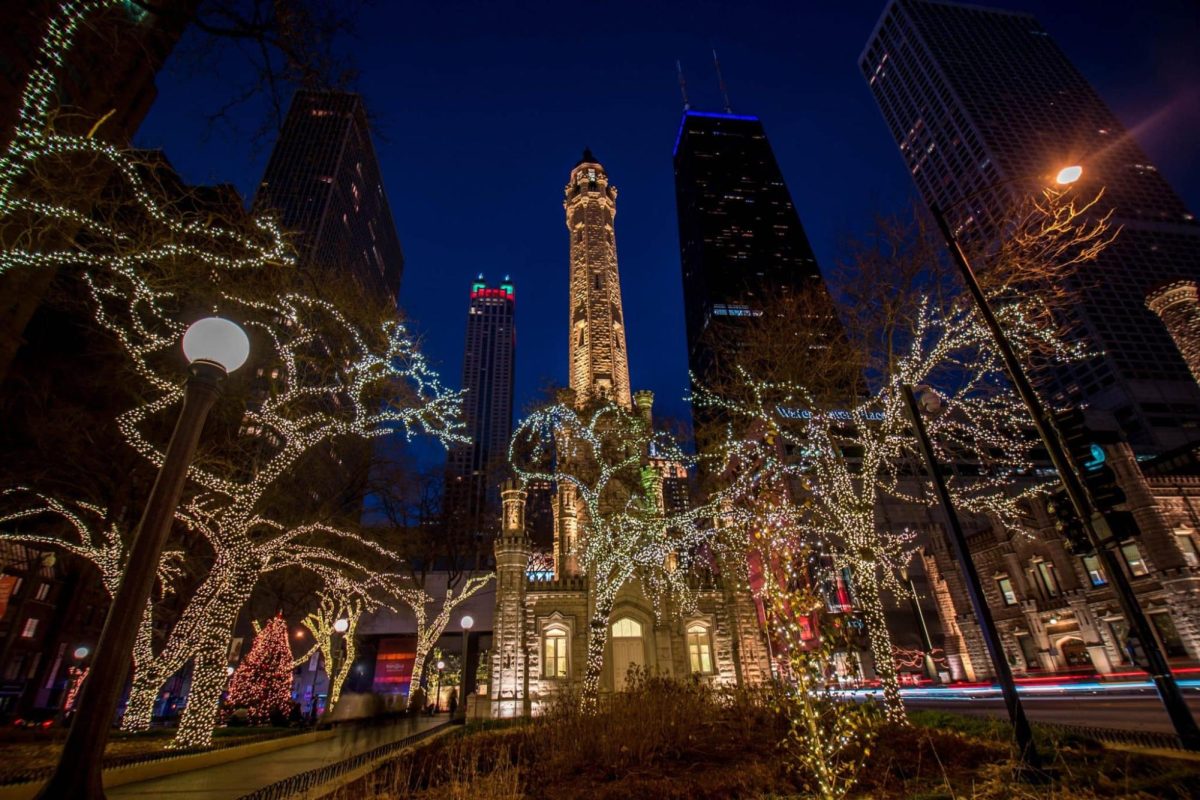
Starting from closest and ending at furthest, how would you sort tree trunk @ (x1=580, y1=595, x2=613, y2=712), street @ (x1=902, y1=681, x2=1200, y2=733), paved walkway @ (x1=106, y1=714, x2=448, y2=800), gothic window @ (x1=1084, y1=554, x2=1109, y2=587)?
paved walkway @ (x1=106, y1=714, x2=448, y2=800)
street @ (x1=902, y1=681, x2=1200, y2=733)
tree trunk @ (x1=580, y1=595, x2=613, y2=712)
gothic window @ (x1=1084, y1=554, x2=1109, y2=587)

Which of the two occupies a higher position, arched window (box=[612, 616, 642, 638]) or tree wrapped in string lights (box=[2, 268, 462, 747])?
tree wrapped in string lights (box=[2, 268, 462, 747])

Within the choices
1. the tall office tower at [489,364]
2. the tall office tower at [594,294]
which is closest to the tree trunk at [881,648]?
the tall office tower at [594,294]

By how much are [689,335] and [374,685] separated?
55.8m

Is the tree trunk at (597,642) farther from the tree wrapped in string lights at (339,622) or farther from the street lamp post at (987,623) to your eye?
the street lamp post at (987,623)

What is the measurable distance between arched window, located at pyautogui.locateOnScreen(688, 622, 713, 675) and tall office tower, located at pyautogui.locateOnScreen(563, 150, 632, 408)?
43.7 feet

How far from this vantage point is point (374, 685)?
125 feet

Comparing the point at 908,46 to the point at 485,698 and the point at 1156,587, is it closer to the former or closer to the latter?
the point at 1156,587

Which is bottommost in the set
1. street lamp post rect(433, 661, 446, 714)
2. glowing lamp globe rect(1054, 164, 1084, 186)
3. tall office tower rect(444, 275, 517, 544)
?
street lamp post rect(433, 661, 446, 714)

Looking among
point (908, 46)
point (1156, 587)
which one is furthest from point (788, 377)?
point (908, 46)

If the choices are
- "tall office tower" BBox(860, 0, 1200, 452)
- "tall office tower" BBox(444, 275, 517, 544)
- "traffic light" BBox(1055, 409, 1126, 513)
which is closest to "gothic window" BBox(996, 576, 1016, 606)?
"tall office tower" BBox(860, 0, 1200, 452)

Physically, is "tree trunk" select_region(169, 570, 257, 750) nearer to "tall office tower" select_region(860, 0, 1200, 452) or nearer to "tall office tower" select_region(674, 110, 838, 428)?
"tall office tower" select_region(860, 0, 1200, 452)

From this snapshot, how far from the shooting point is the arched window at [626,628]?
86.9 feet

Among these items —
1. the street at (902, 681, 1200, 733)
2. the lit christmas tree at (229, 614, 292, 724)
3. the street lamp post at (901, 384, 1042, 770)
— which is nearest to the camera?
the street lamp post at (901, 384, 1042, 770)

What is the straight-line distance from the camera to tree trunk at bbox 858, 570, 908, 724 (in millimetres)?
10000
